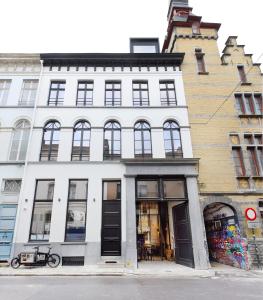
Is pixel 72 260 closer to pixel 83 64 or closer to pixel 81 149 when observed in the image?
pixel 81 149

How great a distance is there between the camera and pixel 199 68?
15766mm

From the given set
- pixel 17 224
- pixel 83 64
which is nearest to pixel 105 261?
pixel 17 224

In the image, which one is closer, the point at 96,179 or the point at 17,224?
the point at 17,224

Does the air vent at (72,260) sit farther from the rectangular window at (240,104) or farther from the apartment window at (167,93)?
the rectangular window at (240,104)

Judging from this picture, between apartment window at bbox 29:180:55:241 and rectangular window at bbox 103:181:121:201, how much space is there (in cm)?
303

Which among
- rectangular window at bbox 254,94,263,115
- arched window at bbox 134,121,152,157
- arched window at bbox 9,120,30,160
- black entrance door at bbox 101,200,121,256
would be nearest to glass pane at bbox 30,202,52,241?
black entrance door at bbox 101,200,121,256

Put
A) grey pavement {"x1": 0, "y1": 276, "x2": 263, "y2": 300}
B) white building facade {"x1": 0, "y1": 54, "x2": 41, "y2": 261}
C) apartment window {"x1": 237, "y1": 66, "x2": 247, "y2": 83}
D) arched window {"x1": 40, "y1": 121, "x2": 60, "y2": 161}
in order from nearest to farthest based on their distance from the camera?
1. grey pavement {"x1": 0, "y1": 276, "x2": 263, "y2": 300}
2. white building facade {"x1": 0, "y1": 54, "x2": 41, "y2": 261}
3. arched window {"x1": 40, "y1": 121, "x2": 60, "y2": 161}
4. apartment window {"x1": 237, "y1": 66, "x2": 247, "y2": 83}

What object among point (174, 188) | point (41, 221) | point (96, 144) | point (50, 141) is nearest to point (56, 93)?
point (50, 141)

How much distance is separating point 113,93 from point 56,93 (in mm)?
3915

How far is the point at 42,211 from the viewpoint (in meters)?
12.2

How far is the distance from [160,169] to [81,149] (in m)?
4.97

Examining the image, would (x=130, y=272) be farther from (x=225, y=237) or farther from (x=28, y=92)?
(x=28, y=92)

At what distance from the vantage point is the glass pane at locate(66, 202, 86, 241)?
11820 mm

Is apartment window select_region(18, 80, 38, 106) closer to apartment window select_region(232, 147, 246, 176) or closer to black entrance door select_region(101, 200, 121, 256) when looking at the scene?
black entrance door select_region(101, 200, 121, 256)
